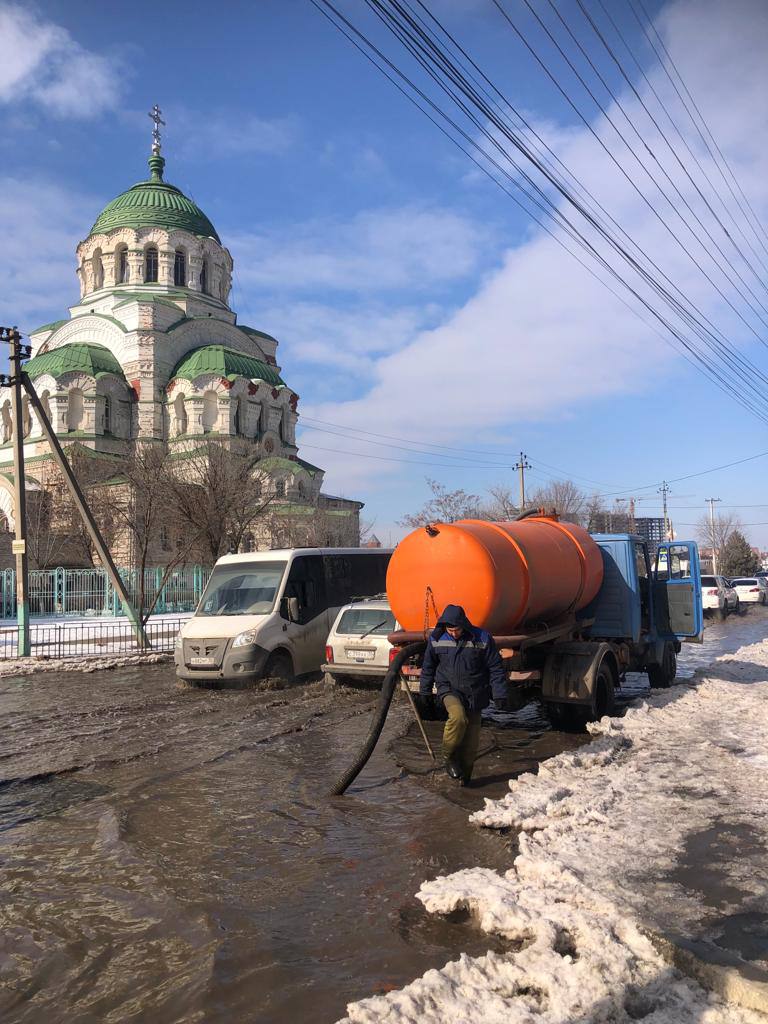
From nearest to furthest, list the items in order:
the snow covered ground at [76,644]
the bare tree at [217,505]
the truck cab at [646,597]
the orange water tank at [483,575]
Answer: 1. the orange water tank at [483,575]
2. the truck cab at [646,597]
3. the snow covered ground at [76,644]
4. the bare tree at [217,505]

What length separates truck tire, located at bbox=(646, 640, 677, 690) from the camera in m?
11.7

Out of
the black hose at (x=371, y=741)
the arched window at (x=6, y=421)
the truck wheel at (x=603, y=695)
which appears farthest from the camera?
the arched window at (x=6, y=421)

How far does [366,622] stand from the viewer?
1160 cm

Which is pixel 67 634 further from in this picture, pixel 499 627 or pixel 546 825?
pixel 546 825

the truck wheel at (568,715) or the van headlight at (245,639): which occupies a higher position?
the van headlight at (245,639)

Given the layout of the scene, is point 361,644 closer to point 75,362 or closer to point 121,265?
point 75,362

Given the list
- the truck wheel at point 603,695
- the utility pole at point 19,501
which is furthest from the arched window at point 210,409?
the truck wheel at point 603,695

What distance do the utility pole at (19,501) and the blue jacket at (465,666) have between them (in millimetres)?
13559

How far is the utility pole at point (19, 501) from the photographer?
17.1m

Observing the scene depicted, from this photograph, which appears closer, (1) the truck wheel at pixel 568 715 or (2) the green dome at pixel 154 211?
(1) the truck wheel at pixel 568 715

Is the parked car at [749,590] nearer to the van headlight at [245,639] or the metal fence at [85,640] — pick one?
the metal fence at [85,640]

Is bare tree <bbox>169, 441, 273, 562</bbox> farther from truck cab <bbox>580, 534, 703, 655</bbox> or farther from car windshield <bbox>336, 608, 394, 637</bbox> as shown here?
truck cab <bbox>580, 534, 703, 655</bbox>

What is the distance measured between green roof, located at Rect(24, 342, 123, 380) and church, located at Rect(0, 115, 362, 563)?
0.28ft

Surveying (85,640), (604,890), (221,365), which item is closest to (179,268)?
(221,365)
